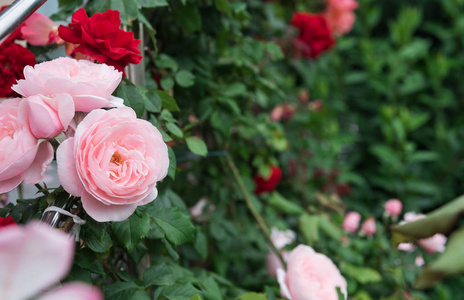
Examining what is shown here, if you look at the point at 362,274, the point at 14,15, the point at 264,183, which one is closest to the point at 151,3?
the point at 14,15

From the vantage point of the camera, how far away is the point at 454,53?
2.49 meters

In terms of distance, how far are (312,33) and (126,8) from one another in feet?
3.35

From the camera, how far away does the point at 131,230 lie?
578 millimetres

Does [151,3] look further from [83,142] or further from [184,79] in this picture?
[83,142]

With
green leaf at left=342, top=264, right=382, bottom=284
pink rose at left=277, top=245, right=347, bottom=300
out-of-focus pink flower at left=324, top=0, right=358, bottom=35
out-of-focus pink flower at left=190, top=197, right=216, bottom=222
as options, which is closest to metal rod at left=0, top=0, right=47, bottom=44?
pink rose at left=277, top=245, right=347, bottom=300

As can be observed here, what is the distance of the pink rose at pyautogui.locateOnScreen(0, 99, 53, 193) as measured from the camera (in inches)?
19.0

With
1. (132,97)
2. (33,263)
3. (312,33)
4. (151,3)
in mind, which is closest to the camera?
(33,263)

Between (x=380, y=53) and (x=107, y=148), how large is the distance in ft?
7.41

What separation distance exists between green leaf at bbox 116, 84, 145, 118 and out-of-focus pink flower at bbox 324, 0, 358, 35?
154cm

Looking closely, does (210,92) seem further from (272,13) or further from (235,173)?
(272,13)

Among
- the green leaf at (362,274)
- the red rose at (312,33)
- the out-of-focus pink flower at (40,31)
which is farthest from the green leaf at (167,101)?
the red rose at (312,33)

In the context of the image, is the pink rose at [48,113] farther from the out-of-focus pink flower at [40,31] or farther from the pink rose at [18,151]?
the out-of-focus pink flower at [40,31]

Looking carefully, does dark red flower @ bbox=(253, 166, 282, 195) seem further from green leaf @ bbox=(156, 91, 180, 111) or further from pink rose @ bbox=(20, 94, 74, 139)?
pink rose @ bbox=(20, 94, 74, 139)

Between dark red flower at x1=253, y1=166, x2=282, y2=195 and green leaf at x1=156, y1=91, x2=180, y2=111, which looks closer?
green leaf at x1=156, y1=91, x2=180, y2=111
